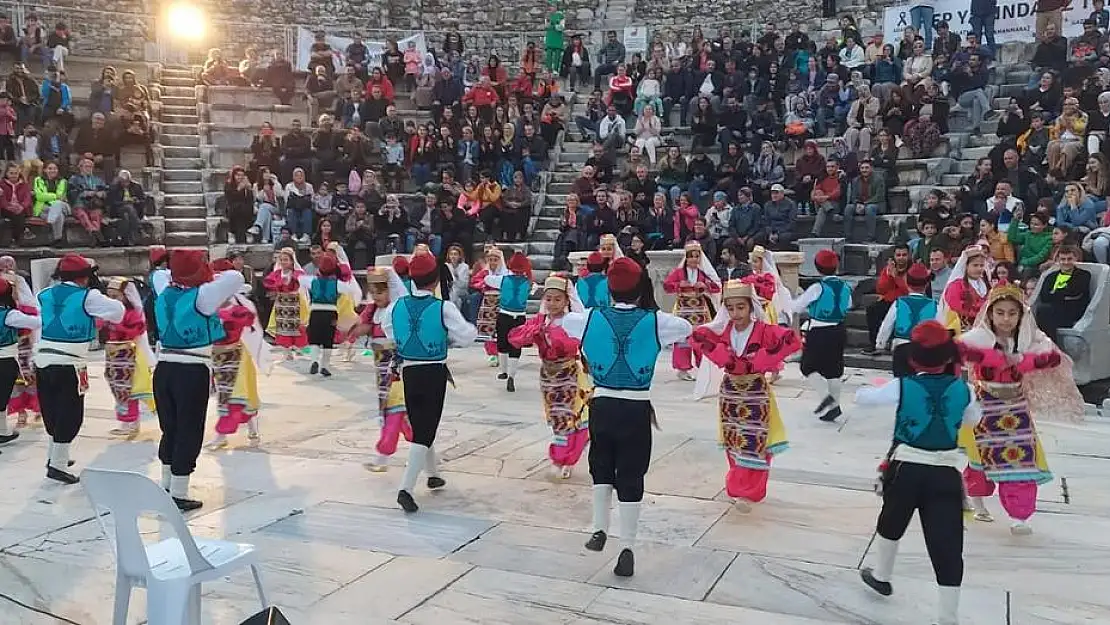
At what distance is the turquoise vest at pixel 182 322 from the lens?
6023 millimetres

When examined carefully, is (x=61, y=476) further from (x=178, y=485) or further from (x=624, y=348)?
(x=624, y=348)

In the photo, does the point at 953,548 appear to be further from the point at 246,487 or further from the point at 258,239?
the point at 258,239

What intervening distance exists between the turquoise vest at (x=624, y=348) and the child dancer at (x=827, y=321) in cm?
396

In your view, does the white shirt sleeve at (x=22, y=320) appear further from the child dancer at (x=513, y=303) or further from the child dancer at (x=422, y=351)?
the child dancer at (x=513, y=303)

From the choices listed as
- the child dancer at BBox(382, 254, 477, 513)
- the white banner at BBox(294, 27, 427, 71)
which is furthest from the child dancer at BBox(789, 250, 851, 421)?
the white banner at BBox(294, 27, 427, 71)

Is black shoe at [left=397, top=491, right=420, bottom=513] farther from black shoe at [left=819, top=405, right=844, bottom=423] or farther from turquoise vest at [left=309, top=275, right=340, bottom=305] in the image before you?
turquoise vest at [left=309, top=275, right=340, bottom=305]

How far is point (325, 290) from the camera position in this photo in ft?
36.6

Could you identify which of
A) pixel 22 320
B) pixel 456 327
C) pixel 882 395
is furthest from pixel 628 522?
pixel 22 320

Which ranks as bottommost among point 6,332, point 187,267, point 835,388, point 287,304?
point 835,388

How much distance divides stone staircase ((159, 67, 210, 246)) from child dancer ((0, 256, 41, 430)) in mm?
7937

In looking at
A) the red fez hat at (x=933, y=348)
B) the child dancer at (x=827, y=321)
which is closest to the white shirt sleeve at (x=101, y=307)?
the red fez hat at (x=933, y=348)

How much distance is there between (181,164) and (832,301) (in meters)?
13.8

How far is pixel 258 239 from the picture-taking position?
15820 mm

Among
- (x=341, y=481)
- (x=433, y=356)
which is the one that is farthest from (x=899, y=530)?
(x=341, y=481)
